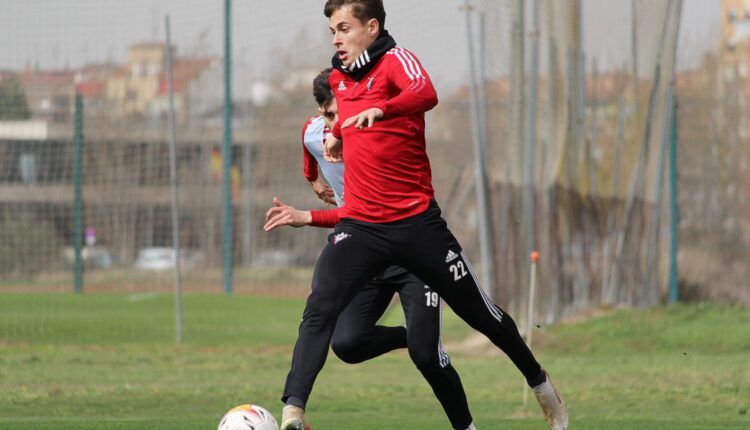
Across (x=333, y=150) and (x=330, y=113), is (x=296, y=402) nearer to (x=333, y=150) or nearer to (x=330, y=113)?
(x=333, y=150)

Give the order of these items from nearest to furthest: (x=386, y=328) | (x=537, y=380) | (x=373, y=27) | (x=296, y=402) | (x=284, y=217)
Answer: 1. (x=296, y=402)
2. (x=373, y=27)
3. (x=284, y=217)
4. (x=537, y=380)
5. (x=386, y=328)

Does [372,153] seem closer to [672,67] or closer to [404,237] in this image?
[404,237]

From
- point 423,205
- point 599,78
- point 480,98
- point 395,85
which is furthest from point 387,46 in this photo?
point 599,78

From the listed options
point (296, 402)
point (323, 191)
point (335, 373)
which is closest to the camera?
point (296, 402)

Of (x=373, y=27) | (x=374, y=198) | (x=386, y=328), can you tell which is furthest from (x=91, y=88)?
(x=374, y=198)

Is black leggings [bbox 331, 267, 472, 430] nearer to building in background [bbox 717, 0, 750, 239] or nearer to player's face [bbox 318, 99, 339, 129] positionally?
player's face [bbox 318, 99, 339, 129]

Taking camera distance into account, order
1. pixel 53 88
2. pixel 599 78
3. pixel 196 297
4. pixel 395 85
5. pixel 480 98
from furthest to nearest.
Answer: pixel 196 297, pixel 53 88, pixel 599 78, pixel 480 98, pixel 395 85

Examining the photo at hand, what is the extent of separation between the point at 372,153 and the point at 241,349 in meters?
11.0

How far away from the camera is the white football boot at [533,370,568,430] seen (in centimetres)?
730

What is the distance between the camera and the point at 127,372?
14.5 meters

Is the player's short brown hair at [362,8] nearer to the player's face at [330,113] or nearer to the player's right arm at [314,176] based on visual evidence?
the player's face at [330,113]

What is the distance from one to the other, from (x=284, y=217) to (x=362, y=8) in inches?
45.1

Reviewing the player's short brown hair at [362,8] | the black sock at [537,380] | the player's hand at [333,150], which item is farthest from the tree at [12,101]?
the black sock at [537,380]

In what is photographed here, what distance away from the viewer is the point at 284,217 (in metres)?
6.91
